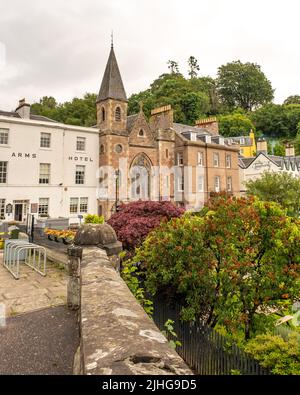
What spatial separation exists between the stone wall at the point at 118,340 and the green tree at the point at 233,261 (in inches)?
137

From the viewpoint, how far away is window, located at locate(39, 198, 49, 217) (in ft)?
87.6

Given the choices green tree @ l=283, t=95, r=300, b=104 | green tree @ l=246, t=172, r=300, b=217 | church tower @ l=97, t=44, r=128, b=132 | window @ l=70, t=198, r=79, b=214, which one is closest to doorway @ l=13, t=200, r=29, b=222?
window @ l=70, t=198, r=79, b=214

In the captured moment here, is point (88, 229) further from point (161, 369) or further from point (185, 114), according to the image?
point (185, 114)

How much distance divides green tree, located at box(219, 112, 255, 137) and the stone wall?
70.3m

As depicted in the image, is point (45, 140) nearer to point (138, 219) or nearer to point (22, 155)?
point (22, 155)

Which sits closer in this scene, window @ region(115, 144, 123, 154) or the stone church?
the stone church

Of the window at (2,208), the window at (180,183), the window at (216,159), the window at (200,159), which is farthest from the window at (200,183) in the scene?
the window at (2,208)

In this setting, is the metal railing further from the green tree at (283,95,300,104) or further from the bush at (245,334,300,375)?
the green tree at (283,95,300,104)

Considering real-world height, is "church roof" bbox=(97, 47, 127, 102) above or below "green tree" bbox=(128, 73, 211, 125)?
below

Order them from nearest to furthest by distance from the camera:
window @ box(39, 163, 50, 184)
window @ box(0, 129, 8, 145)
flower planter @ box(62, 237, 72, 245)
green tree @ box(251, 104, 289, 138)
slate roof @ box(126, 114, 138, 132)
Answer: flower planter @ box(62, 237, 72, 245)
window @ box(0, 129, 8, 145)
window @ box(39, 163, 50, 184)
slate roof @ box(126, 114, 138, 132)
green tree @ box(251, 104, 289, 138)

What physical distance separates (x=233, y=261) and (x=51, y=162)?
24.1m

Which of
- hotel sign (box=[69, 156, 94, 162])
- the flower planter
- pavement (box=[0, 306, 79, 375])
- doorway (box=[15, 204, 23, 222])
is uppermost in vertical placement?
hotel sign (box=[69, 156, 94, 162])

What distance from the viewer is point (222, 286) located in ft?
22.3

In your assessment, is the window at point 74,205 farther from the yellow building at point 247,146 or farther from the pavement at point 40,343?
the yellow building at point 247,146
